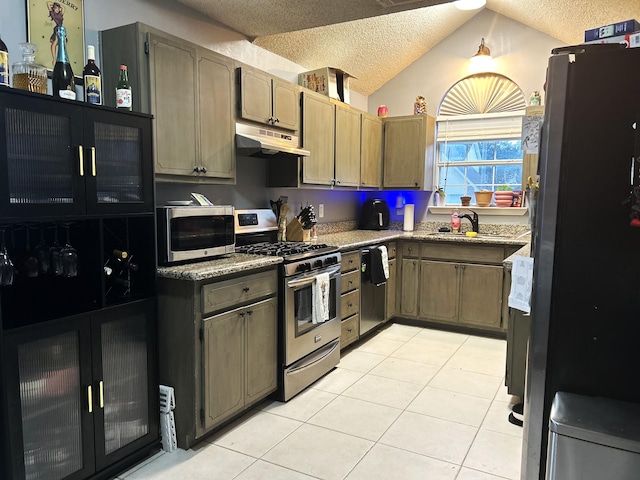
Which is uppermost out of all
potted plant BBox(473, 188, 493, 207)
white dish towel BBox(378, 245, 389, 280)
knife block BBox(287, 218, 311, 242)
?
potted plant BBox(473, 188, 493, 207)

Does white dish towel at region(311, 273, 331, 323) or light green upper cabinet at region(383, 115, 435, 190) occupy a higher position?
light green upper cabinet at region(383, 115, 435, 190)

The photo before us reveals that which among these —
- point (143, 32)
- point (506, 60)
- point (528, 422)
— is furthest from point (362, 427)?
point (506, 60)

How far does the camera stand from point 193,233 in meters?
2.58

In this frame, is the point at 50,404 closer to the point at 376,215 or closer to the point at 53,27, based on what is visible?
the point at 53,27

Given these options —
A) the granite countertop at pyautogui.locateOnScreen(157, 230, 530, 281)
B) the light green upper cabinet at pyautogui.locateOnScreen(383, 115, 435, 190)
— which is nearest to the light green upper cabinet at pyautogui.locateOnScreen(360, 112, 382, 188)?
the light green upper cabinet at pyautogui.locateOnScreen(383, 115, 435, 190)

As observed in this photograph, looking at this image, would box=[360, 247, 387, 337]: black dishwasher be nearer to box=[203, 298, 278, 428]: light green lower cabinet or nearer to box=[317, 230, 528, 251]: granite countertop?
box=[317, 230, 528, 251]: granite countertop

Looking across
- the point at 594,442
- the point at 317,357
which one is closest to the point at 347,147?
the point at 317,357

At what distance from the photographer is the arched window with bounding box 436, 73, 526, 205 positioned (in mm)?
4855

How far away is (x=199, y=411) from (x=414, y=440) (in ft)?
3.91

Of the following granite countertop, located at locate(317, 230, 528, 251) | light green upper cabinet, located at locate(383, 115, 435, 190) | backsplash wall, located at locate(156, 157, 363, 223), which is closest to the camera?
backsplash wall, located at locate(156, 157, 363, 223)

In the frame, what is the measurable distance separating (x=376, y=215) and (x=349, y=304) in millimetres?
1622

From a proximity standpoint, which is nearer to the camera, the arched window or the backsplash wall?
the backsplash wall

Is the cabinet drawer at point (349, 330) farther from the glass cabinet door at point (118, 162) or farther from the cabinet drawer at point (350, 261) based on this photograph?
the glass cabinet door at point (118, 162)

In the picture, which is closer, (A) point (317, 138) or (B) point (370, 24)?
(A) point (317, 138)
